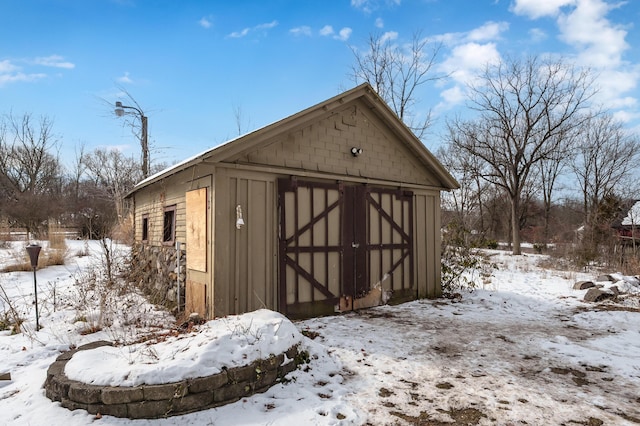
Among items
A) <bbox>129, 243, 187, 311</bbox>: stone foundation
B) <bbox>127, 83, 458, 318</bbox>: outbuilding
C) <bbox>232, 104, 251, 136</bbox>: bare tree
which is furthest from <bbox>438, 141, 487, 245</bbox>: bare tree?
<bbox>129, 243, 187, 311</bbox>: stone foundation

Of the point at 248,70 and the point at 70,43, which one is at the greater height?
the point at 248,70

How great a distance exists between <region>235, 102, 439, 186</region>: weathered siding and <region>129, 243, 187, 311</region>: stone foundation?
8.47ft

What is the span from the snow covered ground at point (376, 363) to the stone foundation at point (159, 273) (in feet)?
1.79

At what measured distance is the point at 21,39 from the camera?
345 inches

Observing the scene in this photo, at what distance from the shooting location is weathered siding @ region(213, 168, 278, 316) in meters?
5.55

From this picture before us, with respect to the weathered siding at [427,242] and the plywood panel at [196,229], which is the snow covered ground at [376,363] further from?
the weathered siding at [427,242]

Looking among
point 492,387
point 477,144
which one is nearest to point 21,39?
point 492,387

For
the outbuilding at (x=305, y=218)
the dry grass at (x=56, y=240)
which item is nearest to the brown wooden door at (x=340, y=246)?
the outbuilding at (x=305, y=218)

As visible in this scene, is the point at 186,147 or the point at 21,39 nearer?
the point at 21,39

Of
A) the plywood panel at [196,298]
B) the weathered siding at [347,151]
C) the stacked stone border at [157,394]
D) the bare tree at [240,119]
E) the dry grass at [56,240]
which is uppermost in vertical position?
the bare tree at [240,119]

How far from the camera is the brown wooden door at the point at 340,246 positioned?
634cm

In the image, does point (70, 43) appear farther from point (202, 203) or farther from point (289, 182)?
point (289, 182)

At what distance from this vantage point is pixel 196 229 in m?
6.02

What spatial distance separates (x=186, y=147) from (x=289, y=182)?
14633 millimetres
